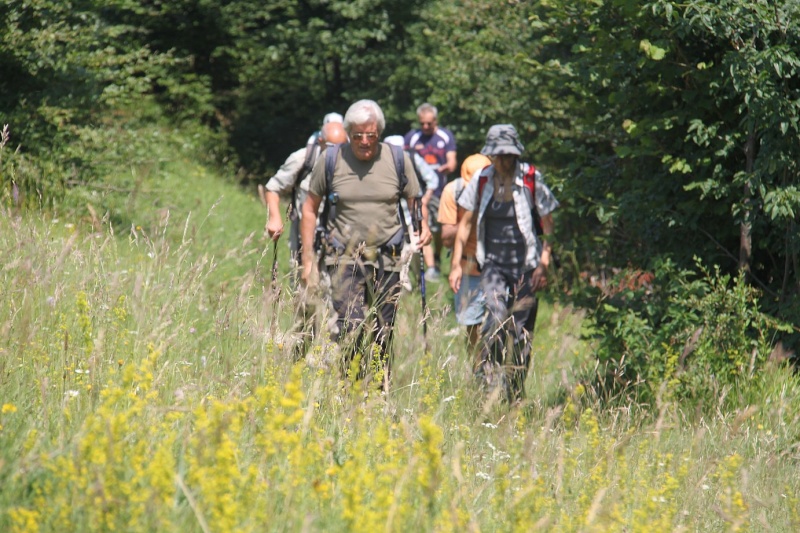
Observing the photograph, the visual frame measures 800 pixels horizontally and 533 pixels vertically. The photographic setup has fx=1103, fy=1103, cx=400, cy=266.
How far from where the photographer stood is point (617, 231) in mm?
7625

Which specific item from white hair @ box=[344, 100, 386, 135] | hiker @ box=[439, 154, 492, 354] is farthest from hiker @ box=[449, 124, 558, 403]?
white hair @ box=[344, 100, 386, 135]

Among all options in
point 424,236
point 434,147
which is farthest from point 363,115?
point 434,147

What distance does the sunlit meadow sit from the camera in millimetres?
3062

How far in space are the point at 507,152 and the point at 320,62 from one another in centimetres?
1514

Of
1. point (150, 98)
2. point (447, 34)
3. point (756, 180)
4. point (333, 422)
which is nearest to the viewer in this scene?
point (333, 422)

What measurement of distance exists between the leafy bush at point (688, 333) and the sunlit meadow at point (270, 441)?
7.5 inches

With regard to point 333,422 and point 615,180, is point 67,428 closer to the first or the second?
point 333,422

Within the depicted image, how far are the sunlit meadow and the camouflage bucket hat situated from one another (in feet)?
5.25

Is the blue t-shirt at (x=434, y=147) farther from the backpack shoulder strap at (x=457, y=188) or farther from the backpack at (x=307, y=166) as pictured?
the backpack at (x=307, y=166)

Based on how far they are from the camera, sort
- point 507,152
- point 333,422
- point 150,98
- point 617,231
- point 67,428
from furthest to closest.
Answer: point 150,98 < point 617,231 < point 507,152 < point 333,422 < point 67,428

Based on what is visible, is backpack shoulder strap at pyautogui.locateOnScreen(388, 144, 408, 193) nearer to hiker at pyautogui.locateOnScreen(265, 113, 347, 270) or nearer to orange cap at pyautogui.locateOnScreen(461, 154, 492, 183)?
hiker at pyautogui.locateOnScreen(265, 113, 347, 270)

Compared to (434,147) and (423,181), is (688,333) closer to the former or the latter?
(423,181)

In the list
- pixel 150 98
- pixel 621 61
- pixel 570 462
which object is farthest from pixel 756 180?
pixel 150 98

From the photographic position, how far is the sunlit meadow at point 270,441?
306cm
